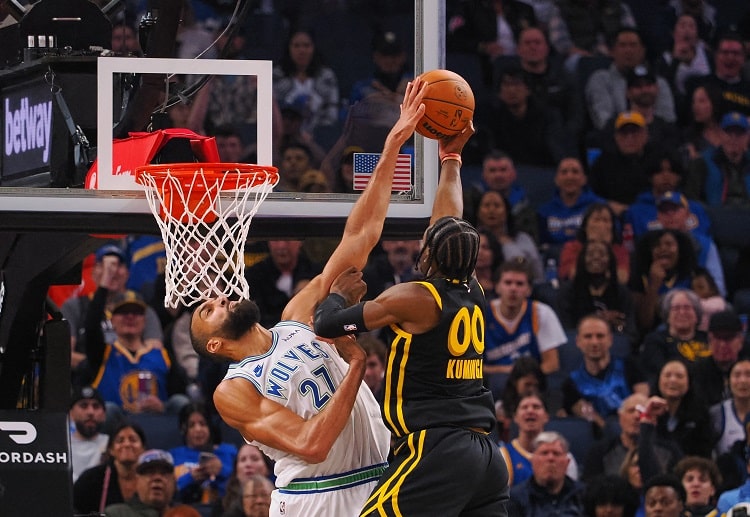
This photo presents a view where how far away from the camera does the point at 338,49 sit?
6.78 meters

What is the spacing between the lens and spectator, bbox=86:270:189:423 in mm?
9156

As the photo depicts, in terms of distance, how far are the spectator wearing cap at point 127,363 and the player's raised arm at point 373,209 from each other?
393 centimetres

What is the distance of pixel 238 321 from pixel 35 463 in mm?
1595

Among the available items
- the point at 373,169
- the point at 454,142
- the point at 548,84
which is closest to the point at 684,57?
the point at 548,84

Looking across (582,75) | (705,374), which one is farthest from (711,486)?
(582,75)

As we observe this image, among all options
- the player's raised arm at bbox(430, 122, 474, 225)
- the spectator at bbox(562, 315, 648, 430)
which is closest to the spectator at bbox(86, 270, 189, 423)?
the spectator at bbox(562, 315, 648, 430)

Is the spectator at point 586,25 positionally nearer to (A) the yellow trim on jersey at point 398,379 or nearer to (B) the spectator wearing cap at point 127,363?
(B) the spectator wearing cap at point 127,363

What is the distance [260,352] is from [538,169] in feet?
20.4

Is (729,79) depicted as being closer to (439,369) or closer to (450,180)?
(450,180)

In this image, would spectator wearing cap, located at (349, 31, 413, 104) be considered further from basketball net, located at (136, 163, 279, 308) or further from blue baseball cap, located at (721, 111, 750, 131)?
blue baseball cap, located at (721, 111, 750, 131)

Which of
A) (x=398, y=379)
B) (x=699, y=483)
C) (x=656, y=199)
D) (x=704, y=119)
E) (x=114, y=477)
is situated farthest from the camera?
(x=704, y=119)

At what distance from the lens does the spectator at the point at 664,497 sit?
7914 millimetres

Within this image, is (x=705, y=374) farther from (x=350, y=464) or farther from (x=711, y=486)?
(x=350, y=464)

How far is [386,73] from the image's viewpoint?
626 cm
